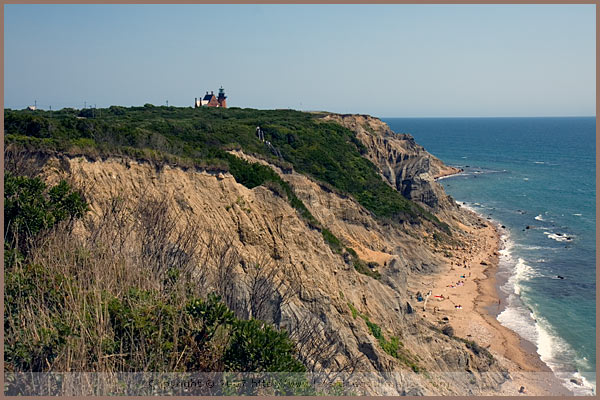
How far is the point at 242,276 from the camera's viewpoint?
856 inches

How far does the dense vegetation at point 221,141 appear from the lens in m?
27.5

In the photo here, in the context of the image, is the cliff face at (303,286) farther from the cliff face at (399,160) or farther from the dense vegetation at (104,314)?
the cliff face at (399,160)

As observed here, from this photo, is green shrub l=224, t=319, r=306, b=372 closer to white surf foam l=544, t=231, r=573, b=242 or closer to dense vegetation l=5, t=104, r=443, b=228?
dense vegetation l=5, t=104, r=443, b=228

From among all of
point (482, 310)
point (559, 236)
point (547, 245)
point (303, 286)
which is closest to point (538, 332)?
point (482, 310)

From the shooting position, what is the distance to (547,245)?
54.7 m

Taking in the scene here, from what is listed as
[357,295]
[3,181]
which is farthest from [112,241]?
[357,295]

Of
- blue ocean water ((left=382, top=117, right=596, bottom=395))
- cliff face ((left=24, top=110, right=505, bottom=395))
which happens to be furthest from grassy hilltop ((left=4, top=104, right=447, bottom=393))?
blue ocean water ((left=382, top=117, right=596, bottom=395))

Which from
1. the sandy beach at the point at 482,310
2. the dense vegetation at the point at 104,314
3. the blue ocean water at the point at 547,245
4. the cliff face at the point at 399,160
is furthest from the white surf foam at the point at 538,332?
the dense vegetation at the point at 104,314

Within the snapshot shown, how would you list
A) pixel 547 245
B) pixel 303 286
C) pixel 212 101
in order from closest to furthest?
pixel 303 286
pixel 547 245
pixel 212 101

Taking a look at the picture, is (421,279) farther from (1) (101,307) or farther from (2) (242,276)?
(1) (101,307)

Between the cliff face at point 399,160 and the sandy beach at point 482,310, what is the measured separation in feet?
29.1

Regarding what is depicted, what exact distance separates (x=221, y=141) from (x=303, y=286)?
2453cm

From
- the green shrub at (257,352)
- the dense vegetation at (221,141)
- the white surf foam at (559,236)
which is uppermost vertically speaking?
the dense vegetation at (221,141)

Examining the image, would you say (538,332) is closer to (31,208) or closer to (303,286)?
(303,286)
